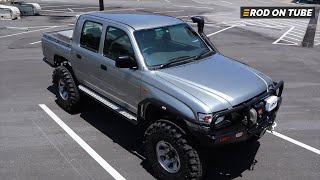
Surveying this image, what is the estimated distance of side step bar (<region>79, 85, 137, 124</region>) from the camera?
229 inches

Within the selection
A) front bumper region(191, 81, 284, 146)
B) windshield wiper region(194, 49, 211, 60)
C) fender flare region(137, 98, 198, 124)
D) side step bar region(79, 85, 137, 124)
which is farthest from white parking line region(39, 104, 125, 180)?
windshield wiper region(194, 49, 211, 60)

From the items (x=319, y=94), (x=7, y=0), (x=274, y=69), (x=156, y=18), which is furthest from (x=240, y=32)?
(x=7, y=0)

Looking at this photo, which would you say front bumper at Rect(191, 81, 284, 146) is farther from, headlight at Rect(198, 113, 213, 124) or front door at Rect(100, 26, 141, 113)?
front door at Rect(100, 26, 141, 113)

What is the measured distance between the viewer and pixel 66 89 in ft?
24.4

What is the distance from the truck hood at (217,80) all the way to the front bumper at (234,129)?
102mm

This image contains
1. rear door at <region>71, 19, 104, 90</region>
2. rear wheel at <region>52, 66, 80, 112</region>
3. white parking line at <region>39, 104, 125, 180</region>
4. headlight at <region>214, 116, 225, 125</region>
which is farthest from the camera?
rear wheel at <region>52, 66, 80, 112</region>

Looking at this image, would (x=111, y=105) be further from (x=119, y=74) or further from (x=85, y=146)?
(x=85, y=146)

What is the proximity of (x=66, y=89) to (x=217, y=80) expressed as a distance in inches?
140

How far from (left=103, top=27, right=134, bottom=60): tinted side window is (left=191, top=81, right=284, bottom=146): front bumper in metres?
1.83

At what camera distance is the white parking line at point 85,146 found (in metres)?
5.45

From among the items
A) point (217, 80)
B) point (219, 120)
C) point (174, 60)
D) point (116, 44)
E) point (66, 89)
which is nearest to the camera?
point (219, 120)

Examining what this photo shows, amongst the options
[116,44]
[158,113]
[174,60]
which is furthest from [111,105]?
[174,60]

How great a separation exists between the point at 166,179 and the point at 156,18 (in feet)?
9.28

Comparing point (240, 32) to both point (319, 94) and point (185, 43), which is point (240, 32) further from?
point (185, 43)
